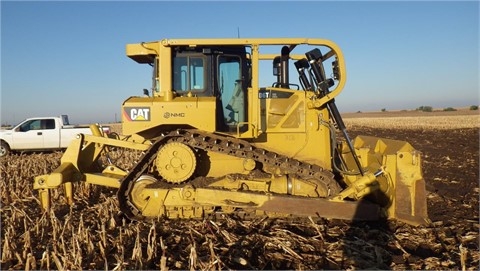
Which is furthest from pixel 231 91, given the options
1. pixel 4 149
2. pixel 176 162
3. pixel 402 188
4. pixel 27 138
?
pixel 4 149

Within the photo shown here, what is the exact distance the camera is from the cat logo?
6.27 m

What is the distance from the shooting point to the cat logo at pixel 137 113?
6.27m

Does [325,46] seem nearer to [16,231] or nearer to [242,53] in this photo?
[242,53]

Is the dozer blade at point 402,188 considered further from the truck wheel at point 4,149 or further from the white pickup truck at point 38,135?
the truck wheel at point 4,149

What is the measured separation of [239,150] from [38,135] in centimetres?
1576

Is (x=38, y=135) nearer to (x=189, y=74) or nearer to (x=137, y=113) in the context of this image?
(x=137, y=113)

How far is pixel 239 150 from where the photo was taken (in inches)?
245

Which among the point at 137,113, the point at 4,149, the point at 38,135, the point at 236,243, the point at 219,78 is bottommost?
the point at 236,243

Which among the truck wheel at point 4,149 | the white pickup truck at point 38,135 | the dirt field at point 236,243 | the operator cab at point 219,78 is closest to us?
the dirt field at point 236,243

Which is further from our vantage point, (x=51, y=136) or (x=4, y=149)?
(x=51, y=136)

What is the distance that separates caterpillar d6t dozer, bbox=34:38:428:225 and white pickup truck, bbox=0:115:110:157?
13.0 m

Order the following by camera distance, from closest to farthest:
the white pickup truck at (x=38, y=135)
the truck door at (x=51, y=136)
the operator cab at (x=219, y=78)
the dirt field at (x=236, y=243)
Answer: the dirt field at (x=236, y=243) → the operator cab at (x=219, y=78) → the white pickup truck at (x=38, y=135) → the truck door at (x=51, y=136)

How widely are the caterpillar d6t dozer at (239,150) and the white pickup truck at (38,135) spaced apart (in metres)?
13.0

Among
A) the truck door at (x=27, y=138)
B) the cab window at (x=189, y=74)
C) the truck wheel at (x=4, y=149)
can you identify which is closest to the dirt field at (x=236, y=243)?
the cab window at (x=189, y=74)
